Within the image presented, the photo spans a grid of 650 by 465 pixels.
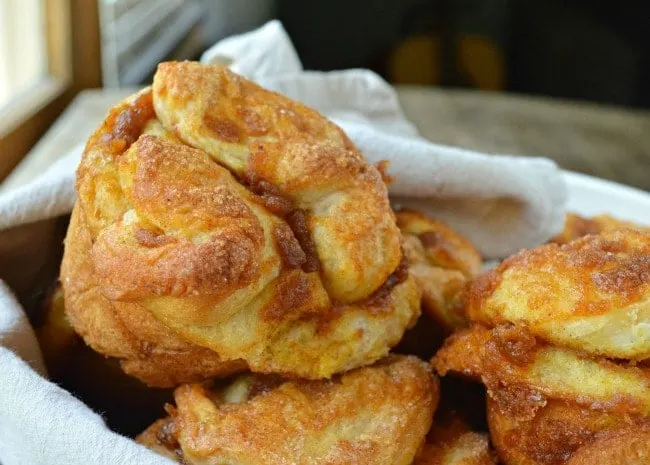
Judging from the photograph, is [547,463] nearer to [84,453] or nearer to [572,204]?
[84,453]

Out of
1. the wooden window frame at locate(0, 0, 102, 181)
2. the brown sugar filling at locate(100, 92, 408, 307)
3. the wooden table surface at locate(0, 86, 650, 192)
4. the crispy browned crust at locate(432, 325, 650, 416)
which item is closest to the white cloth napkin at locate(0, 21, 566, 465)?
the brown sugar filling at locate(100, 92, 408, 307)

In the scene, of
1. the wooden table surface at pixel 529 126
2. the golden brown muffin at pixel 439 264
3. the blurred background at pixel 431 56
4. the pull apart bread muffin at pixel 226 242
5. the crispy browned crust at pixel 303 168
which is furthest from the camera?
the wooden table surface at pixel 529 126

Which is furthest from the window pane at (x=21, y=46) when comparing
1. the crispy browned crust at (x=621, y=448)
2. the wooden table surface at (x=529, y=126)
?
the crispy browned crust at (x=621, y=448)

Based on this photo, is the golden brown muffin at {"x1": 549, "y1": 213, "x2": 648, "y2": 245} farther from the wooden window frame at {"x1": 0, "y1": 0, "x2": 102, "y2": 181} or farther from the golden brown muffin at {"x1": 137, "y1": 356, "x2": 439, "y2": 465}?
the wooden window frame at {"x1": 0, "y1": 0, "x2": 102, "y2": 181}

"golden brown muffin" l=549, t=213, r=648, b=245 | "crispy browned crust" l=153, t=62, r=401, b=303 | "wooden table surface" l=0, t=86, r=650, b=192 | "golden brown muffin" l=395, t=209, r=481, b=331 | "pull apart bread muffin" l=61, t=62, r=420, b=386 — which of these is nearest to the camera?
"pull apart bread muffin" l=61, t=62, r=420, b=386

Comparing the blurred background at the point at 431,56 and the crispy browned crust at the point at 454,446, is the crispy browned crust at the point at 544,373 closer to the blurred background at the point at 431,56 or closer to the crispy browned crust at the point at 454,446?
the crispy browned crust at the point at 454,446

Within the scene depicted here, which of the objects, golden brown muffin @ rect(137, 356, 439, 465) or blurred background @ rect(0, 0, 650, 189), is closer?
golden brown muffin @ rect(137, 356, 439, 465)

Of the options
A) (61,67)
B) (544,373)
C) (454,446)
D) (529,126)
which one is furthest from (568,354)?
(529,126)

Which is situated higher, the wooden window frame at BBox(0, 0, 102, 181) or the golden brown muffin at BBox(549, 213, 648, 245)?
the wooden window frame at BBox(0, 0, 102, 181)
